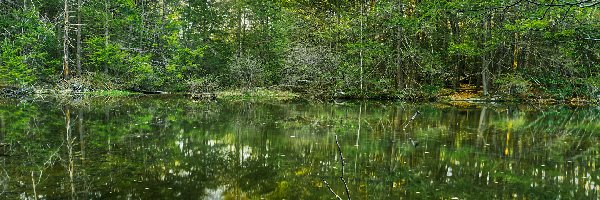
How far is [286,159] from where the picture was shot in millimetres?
8688

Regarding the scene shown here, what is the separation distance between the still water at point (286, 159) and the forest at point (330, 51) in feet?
40.4

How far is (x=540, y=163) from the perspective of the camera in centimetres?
863

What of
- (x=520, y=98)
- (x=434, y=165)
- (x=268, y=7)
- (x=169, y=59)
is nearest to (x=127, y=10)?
(x=169, y=59)

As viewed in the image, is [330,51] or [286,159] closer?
[286,159]

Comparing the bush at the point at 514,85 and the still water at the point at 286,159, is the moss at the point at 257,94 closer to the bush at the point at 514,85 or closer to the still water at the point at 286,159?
the bush at the point at 514,85

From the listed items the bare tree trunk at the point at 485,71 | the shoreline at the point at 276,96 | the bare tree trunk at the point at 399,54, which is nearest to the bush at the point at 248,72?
the shoreline at the point at 276,96

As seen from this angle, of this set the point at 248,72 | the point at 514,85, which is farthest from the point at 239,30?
the point at 514,85

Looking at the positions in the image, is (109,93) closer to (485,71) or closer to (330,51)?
(330,51)

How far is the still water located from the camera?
21.1 ft

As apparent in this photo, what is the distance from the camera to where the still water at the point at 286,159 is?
644cm

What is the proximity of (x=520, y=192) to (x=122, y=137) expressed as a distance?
28.0ft

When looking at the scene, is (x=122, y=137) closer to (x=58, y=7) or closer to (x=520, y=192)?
(x=520, y=192)

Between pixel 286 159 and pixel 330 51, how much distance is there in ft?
66.0

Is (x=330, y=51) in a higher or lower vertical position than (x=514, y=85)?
higher
